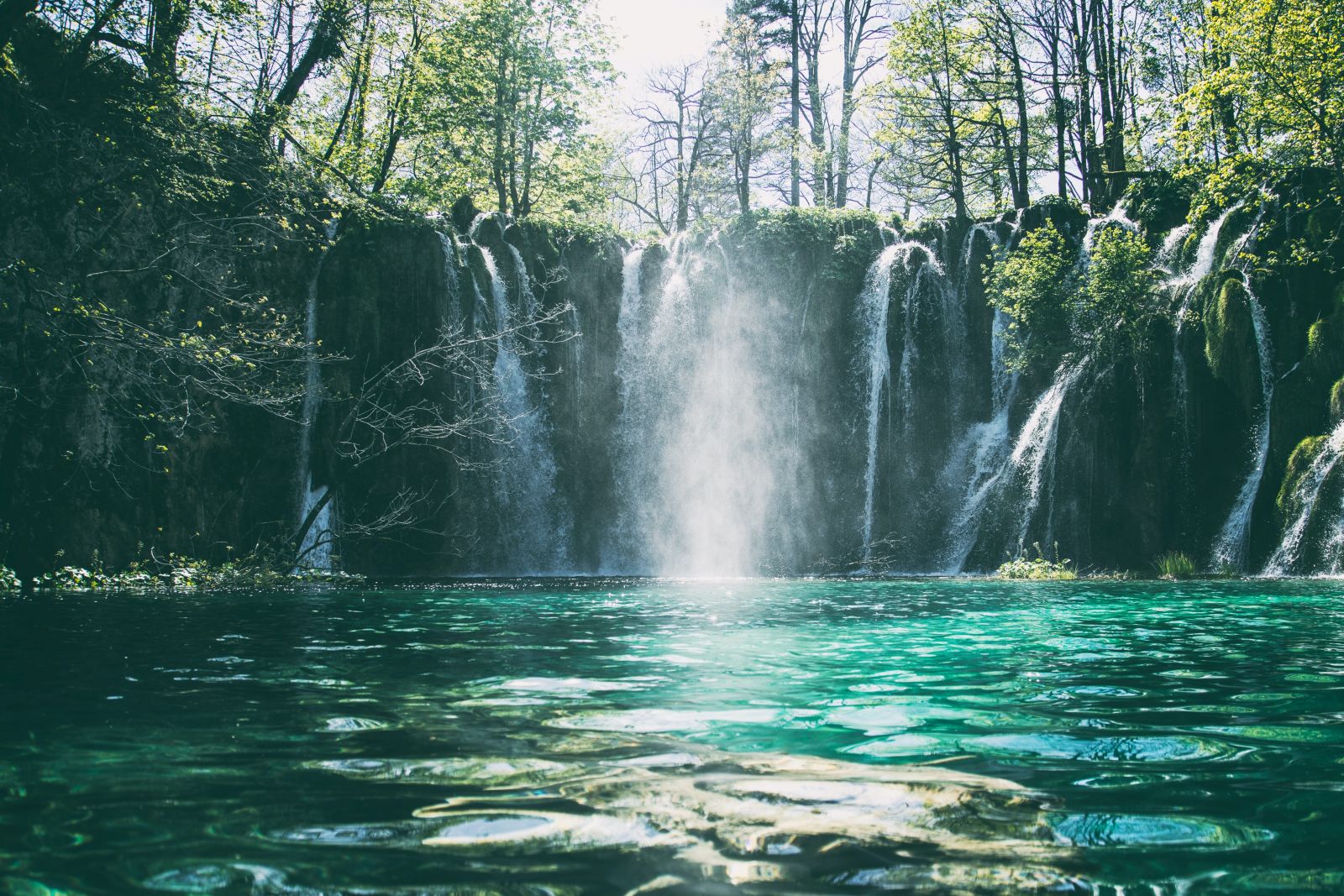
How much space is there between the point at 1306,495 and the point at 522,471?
16.2 m

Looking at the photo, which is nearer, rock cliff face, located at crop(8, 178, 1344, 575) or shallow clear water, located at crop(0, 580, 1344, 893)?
shallow clear water, located at crop(0, 580, 1344, 893)

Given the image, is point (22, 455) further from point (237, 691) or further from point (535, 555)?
point (237, 691)

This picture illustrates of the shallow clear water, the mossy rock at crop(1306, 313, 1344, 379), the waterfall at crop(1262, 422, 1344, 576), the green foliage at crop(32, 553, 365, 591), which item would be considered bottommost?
the green foliage at crop(32, 553, 365, 591)

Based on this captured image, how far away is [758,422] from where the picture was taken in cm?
2383

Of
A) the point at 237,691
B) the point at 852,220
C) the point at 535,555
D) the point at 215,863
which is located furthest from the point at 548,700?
the point at 852,220

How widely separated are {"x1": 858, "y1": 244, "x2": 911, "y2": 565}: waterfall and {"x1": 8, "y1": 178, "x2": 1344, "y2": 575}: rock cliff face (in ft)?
0.27

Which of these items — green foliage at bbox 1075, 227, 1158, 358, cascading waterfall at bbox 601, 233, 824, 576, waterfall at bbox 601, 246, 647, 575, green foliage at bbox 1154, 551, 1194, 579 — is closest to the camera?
green foliage at bbox 1154, 551, 1194, 579

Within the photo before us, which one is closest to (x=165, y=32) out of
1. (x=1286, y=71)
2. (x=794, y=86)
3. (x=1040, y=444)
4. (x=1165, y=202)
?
(x=1040, y=444)

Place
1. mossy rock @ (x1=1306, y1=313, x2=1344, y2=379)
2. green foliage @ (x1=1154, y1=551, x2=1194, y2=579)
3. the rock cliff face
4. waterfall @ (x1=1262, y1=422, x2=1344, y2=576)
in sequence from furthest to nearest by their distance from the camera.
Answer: the rock cliff face < mossy rock @ (x1=1306, y1=313, x2=1344, y2=379) < green foliage @ (x1=1154, y1=551, x2=1194, y2=579) < waterfall @ (x1=1262, y1=422, x2=1344, y2=576)

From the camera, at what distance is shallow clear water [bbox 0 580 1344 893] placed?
5.72 ft

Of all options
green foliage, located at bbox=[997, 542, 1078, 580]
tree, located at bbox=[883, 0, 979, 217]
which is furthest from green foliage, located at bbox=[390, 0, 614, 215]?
green foliage, located at bbox=[997, 542, 1078, 580]

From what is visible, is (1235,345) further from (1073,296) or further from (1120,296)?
(1073,296)

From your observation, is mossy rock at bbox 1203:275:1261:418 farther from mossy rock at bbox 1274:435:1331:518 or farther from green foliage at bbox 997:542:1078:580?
green foliage at bbox 997:542:1078:580

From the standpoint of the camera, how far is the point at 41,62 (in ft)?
42.0
